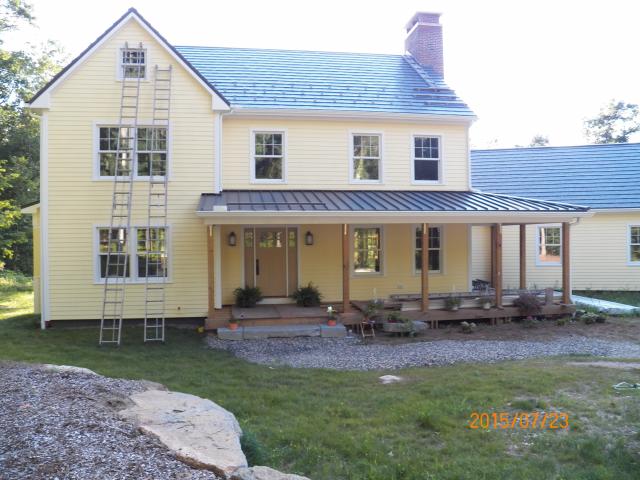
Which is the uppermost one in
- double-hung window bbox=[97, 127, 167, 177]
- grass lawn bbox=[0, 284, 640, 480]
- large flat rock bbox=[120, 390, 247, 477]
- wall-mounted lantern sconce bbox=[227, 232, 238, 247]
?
double-hung window bbox=[97, 127, 167, 177]

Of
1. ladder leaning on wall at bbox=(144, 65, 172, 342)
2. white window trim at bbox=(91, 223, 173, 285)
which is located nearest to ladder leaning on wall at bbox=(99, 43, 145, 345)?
white window trim at bbox=(91, 223, 173, 285)

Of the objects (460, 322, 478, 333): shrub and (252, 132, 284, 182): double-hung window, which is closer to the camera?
(460, 322, 478, 333): shrub

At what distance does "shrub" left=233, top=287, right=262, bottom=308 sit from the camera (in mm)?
13117

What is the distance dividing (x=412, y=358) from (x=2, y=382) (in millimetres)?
6518

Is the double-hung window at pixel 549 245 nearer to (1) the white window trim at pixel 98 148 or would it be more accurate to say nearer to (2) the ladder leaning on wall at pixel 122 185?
(1) the white window trim at pixel 98 148

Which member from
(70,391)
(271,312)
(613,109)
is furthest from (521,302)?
(613,109)

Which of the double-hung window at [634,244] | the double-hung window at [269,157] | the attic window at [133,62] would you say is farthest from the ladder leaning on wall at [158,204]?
the double-hung window at [634,244]

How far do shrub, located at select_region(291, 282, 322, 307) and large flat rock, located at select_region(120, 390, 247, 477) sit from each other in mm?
7896

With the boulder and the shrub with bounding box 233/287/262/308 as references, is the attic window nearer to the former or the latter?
the shrub with bounding box 233/287/262/308

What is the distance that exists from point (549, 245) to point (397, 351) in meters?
11.1

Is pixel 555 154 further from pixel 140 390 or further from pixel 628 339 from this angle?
pixel 140 390

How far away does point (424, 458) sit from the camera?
4.85m

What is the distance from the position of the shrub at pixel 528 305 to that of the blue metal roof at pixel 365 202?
237 centimetres

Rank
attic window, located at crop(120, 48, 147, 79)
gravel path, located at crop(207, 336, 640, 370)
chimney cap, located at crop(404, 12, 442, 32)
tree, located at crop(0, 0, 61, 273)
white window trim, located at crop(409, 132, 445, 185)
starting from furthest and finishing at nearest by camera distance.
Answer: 1. tree, located at crop(0, 0, 61, 273)
2. chimney cap, located at crop(404, 12, 442, 32)
3. white window trim, located at crop(409, 132, 445, 185)
4. attic window, located at crop(120, 48, 147, 79)
5. gravel path, located at crop(207, 336, 640, 370)
